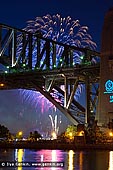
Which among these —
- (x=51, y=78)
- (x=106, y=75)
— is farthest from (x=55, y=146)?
(x=51, y=78)

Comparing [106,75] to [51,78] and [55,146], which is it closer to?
[51,78]

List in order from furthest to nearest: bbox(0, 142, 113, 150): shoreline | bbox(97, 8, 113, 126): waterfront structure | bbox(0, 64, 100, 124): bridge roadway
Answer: bbox(0, 64, 100, 124): bridge roadway → bbox(97, 8, 113, 126): waterfront structure → bbox(0, 142, 113, 150): shoreline

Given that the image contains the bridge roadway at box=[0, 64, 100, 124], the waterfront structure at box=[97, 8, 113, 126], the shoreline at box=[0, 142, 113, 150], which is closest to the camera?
the shoreline at box=[0, 142, 113, 150]

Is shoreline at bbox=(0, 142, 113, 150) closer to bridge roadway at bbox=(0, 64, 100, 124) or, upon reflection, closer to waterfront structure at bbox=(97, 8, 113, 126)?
waterfront structure at bbox=(97, 8, 113, 126)

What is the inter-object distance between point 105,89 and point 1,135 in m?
22.2

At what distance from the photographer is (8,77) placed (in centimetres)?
8831

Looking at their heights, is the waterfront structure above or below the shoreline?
above

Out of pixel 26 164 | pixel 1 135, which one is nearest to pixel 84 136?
pixel 1 135

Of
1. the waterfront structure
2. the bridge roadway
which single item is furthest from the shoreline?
the bridge roadway

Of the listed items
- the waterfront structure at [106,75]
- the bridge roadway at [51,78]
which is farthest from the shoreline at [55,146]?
the bridge roadway at [51,78]

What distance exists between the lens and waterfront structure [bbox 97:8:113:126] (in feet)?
242

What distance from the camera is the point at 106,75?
7506 cm

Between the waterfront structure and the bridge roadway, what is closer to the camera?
the waterfront structure

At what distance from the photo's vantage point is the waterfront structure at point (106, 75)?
2904 inches
